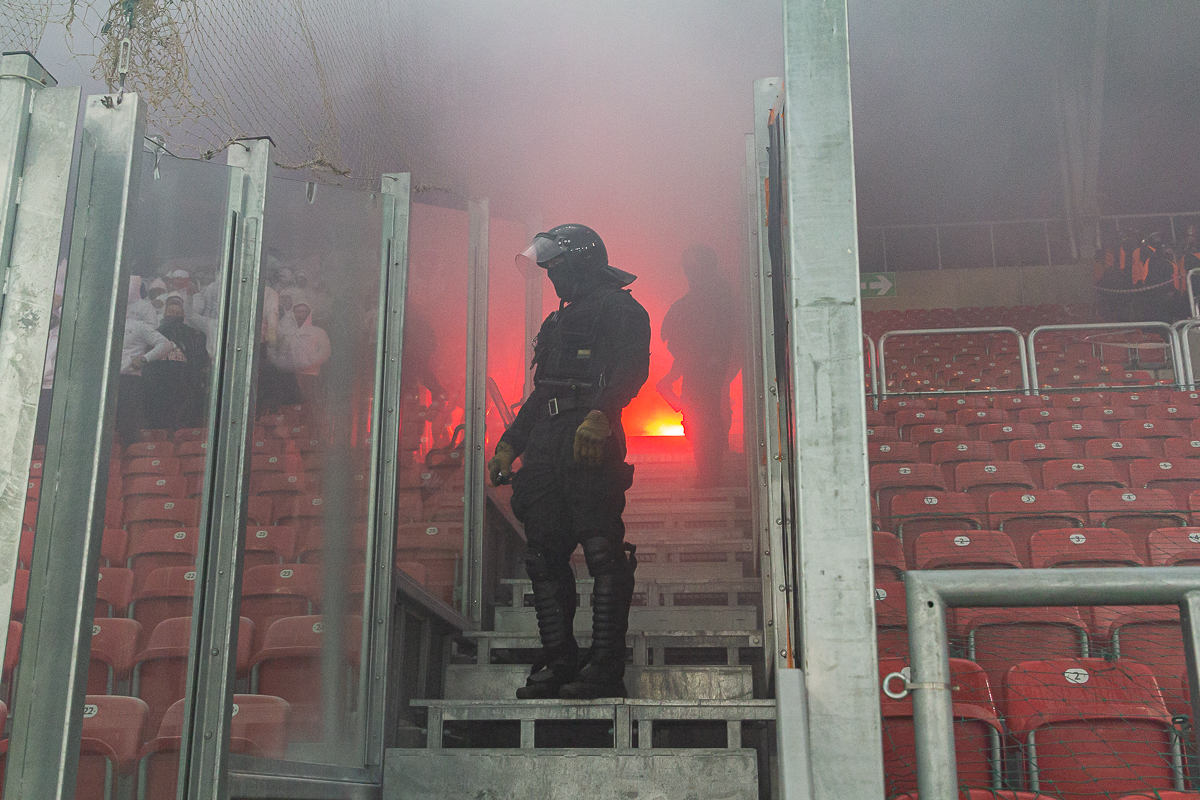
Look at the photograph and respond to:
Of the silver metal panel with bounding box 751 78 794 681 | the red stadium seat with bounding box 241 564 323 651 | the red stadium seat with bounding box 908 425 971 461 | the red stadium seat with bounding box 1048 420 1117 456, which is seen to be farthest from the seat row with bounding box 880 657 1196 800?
the red stadium seat with bounding box 1048 420 1117 456

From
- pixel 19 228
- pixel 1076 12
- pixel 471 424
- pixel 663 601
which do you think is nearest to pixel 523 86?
pixel 471 424

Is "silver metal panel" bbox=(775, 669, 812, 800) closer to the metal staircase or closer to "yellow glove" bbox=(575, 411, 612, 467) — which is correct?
the metal staircase

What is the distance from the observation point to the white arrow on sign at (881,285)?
15.6 metres

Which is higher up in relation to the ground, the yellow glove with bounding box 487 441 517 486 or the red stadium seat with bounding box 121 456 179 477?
the yellow glove with bounding box 487 441 517 486

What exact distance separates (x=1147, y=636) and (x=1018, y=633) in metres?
0.42

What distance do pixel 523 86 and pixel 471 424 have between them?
5774mm

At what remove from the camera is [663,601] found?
14.1 feet

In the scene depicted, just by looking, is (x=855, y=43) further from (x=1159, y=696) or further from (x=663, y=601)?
(x=1159, y=696)

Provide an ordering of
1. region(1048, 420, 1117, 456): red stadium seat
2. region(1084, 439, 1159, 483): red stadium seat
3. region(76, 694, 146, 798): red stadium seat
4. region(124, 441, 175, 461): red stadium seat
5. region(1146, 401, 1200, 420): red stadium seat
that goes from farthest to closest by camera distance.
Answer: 1. region(1146, 401, 1200, 420): red stadium seat
2. region(1048, 420, 1117, 456): red stadium seat
3. region(1084, 439, 1159, 483): red stadium seat
4. region(124, 441, 175, 461): red stadium seat
5. region(76, 694, 146, 798): red stadium seat

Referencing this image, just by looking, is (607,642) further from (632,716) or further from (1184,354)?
(1184,354)

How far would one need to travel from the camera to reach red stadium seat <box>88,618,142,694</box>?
6.39 feet

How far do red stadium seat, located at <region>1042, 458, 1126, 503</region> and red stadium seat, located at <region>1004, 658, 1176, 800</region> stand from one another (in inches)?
121

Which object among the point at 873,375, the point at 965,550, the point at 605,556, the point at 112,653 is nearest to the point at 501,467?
the point at 605,556

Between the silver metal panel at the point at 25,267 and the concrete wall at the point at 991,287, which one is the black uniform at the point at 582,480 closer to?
the silver metal panel at the point at 25,267
